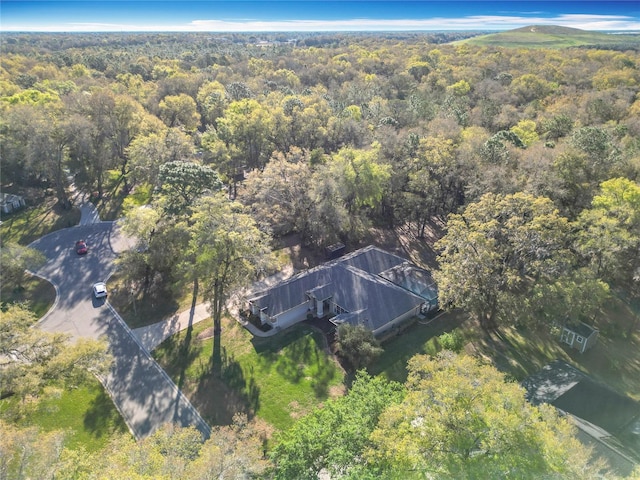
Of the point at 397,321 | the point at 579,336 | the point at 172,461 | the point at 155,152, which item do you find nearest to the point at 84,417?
the point at 172,461

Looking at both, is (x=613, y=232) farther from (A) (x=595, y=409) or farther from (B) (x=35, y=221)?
(B) (x=35, y=221)

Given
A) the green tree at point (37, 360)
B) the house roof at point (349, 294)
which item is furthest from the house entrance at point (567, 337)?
the green tree at point (37, 360)

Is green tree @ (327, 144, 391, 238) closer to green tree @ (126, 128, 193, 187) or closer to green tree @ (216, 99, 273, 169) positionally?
green tree @ (216, 99, 273, 169)

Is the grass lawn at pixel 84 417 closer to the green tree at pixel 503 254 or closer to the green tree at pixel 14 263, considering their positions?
the green tree at pixel 14 263

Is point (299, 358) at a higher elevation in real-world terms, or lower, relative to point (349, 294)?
lower

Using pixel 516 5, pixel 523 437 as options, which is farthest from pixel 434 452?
pixel 516 5

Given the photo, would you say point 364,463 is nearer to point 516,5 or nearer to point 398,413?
point 398,413
